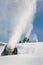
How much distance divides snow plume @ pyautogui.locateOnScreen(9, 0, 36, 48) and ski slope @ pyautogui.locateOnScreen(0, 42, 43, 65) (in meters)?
0.10

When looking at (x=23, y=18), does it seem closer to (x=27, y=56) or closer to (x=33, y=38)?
(x=33, y=38)

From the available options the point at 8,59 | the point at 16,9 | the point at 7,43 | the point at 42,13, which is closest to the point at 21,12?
the point at 16,9

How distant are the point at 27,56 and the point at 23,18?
1.08 ft

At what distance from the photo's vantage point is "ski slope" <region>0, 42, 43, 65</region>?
39.4 inches

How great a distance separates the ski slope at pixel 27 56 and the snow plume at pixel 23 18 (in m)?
0.10

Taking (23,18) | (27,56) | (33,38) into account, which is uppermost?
(23,18)

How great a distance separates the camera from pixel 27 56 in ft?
3.45

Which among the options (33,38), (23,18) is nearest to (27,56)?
(33,38)

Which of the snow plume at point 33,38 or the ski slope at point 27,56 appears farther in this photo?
the snow plume at point 33,38

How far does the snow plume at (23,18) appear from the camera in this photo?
1.20 meters

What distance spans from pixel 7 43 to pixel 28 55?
0.68ft

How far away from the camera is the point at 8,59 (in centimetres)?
105

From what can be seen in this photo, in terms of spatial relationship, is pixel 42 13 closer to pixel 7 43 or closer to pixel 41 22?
pixel 41 22

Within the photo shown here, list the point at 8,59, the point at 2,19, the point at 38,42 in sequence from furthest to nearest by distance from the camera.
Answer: the point at 2,19, the point at 38,42, the point at 8,59
